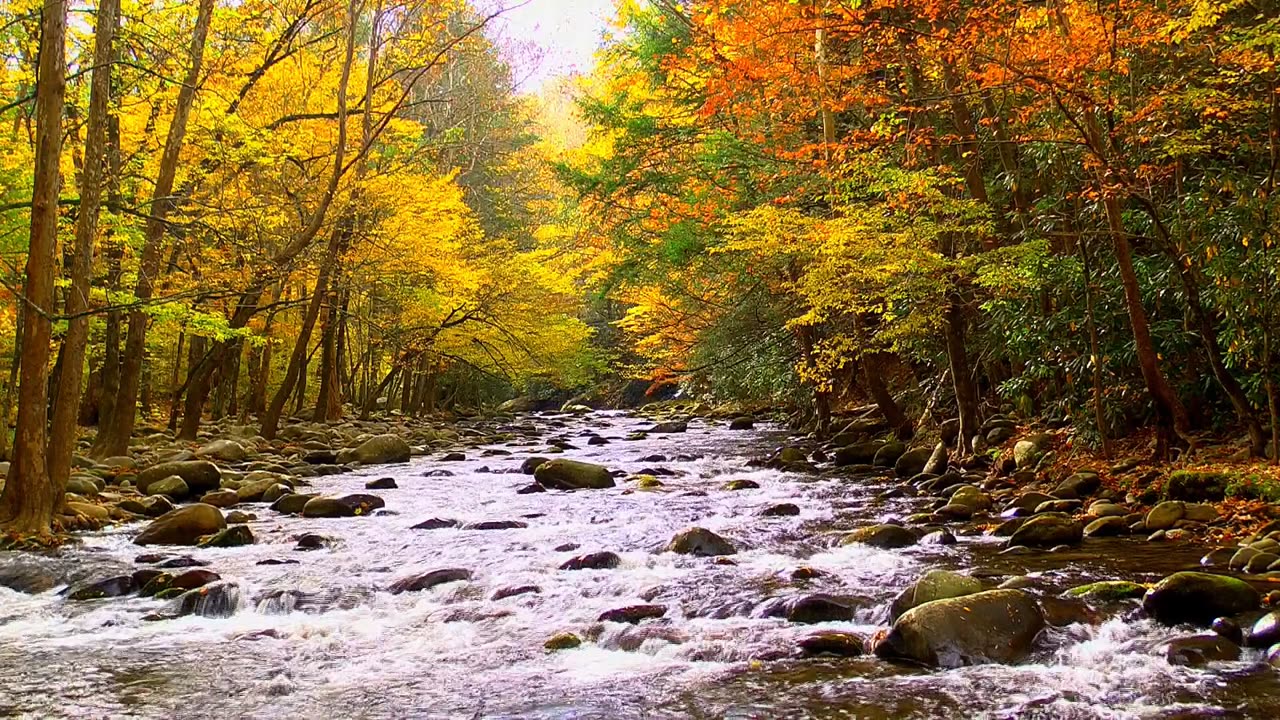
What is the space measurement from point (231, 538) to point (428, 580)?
2839mm

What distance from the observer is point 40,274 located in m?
7.90

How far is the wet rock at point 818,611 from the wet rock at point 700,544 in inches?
79.8

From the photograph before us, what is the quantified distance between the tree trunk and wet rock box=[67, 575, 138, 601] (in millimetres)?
4833

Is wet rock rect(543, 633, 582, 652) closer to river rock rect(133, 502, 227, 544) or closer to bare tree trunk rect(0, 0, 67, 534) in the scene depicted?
river rock rect(133, 502, 227, 544)

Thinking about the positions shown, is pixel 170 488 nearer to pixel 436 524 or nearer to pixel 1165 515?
pixel 436 524

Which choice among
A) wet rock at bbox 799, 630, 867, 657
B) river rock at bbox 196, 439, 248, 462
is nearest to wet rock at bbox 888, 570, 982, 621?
wet rock at bbox 799, 630, 867, 657

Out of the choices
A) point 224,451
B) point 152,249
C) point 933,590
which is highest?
point 152,249

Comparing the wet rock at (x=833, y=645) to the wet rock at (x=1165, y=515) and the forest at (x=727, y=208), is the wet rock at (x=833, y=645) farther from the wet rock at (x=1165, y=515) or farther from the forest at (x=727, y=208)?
the forest at (x=727, y=208)

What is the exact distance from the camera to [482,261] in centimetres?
2400

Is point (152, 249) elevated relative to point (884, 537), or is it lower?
elevated

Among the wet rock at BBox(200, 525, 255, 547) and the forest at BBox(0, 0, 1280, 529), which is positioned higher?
the forest at BBox(0, 0, 1280, 529)

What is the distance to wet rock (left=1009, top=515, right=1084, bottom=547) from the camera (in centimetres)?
796

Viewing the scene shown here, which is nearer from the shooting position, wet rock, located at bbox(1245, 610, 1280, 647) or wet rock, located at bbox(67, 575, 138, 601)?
wet rock, located at bbox(1245, 610, 1280, 647)

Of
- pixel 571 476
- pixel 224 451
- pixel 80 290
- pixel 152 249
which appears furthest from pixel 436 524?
pixel 224 451
